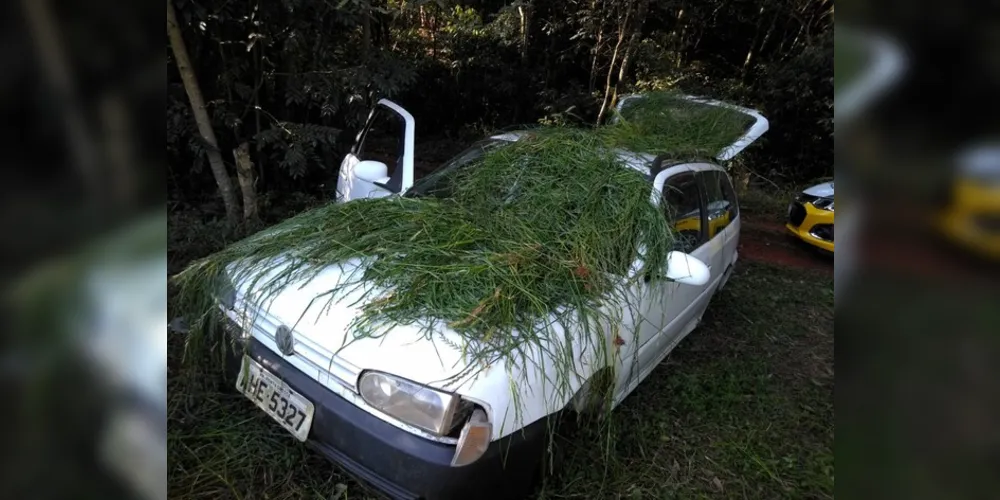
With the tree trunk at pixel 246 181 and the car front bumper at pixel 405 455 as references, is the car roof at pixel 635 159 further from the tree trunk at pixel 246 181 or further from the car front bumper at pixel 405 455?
the tree trunk at pixel 246 181

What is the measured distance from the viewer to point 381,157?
442 cm

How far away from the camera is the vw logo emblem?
204 centimetres

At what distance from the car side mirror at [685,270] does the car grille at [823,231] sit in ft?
13.5

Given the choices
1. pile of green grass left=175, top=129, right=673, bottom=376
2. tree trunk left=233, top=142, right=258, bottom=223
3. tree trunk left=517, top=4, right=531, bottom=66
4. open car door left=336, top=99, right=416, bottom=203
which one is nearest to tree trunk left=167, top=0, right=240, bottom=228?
tree trunk left=233, top=142, right=258, bottom=223

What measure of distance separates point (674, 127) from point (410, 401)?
2.80 meters

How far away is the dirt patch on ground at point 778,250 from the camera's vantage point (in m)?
5.89
